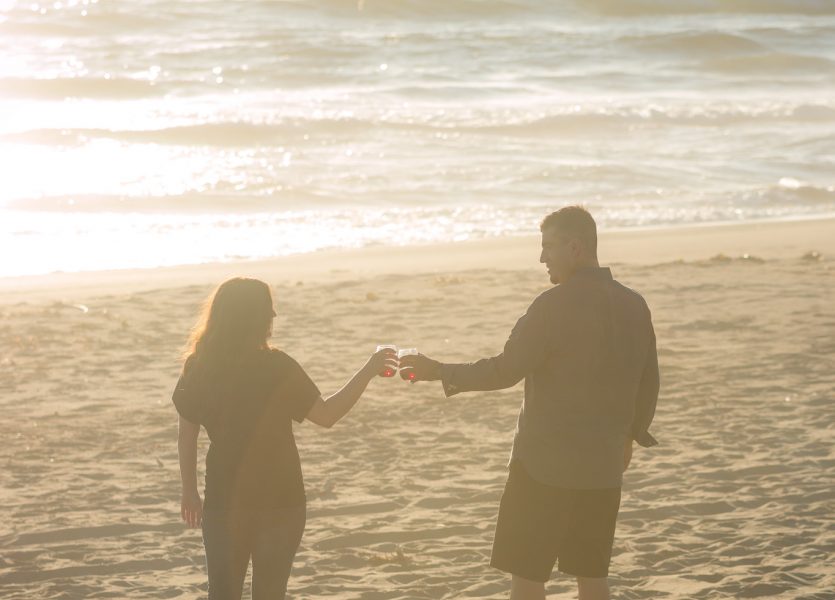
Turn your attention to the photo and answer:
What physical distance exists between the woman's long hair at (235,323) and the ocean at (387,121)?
1294 cm

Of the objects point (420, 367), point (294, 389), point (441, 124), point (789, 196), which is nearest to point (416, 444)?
point (420, 367)

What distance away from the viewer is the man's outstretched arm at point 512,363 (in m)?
4.18

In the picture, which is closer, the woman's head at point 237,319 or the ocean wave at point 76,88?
the woman's head at point 237,319

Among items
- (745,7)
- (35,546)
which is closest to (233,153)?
(35,546)

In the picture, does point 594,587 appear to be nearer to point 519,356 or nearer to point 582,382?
point 582,382

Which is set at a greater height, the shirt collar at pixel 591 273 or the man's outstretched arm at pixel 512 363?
the shirt collar at pixel 591 273

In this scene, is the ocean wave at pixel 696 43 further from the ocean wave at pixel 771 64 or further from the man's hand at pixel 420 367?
the man's hand at pixel 420 367

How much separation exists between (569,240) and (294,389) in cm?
98

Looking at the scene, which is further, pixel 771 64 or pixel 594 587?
pixel 771 64

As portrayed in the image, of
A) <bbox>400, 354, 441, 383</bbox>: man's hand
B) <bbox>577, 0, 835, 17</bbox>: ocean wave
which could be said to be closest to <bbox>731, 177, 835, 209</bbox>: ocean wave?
<bbox>400, 354, 441, 383</bbox>: man's hand

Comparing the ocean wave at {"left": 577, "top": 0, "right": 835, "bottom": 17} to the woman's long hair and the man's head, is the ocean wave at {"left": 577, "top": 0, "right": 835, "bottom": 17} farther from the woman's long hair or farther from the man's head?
the woman's long hair

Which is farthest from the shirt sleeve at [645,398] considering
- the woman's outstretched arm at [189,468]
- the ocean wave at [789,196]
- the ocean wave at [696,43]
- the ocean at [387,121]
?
the ocean wave at [696,43]

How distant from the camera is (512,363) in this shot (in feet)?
13.8

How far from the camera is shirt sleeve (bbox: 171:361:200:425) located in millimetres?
3980
